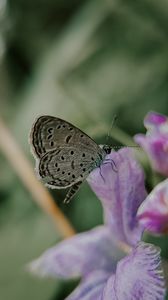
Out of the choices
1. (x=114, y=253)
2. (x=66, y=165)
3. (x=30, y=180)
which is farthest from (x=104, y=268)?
(x=30, y=180)

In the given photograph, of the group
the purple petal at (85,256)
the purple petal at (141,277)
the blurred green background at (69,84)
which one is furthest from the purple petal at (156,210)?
the blurred green background at (69,84)

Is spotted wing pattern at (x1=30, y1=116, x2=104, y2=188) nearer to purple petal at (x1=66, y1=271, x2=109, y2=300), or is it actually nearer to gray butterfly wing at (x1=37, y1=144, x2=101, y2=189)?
gray butterfly wing at (x1=37, y1=144, x2=101, y2=189)

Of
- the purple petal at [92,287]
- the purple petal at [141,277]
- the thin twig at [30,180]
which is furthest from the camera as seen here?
the thin twig at [30,180]

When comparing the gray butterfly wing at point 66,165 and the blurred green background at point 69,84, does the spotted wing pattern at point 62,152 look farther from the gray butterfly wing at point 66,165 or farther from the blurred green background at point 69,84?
the blurred green background at point 69,84

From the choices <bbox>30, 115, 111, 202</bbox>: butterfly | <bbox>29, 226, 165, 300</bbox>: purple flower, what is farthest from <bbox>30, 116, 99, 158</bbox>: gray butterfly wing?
<bbox>29, 226, 165, 300</bbox>: purple flower

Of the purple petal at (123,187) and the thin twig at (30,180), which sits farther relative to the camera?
the thin twig at (30,180)

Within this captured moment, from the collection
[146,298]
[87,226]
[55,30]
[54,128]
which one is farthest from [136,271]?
[55,30]

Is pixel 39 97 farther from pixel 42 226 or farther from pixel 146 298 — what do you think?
pixel 146 298
